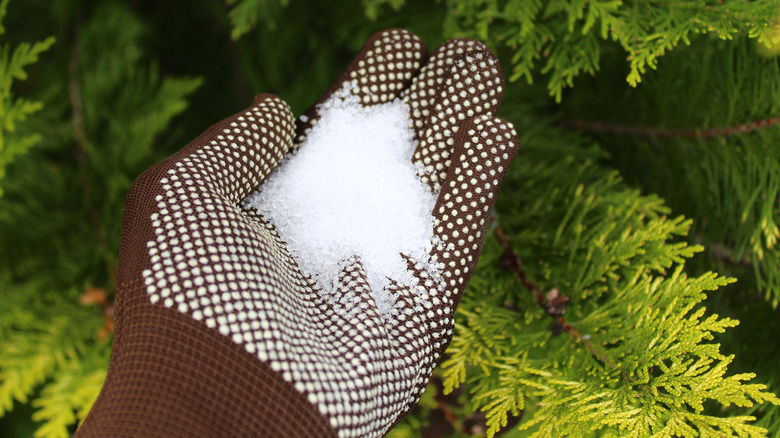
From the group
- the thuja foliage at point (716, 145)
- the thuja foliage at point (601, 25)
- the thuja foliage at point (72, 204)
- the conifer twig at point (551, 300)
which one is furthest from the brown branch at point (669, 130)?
the thuja foliage at point (72, 204)

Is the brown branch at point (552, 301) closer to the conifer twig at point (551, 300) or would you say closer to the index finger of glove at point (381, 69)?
the conifer twig at point (551, 300)

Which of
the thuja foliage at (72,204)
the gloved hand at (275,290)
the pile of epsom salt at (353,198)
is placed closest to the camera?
the gloved hand at (275,290)

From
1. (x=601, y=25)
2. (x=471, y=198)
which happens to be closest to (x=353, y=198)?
(x=471, y=198)

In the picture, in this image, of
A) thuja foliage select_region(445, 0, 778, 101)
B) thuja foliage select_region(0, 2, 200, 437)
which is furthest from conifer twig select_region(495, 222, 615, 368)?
thuja foliage select_region(0, 2, 200, 437)

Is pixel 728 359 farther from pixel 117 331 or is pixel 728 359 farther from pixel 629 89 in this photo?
pixel 117 331

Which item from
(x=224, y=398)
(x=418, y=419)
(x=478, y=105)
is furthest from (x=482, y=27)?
(x=418, y=419)

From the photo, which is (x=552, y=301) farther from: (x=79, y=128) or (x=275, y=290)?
(x=79, y=128)
